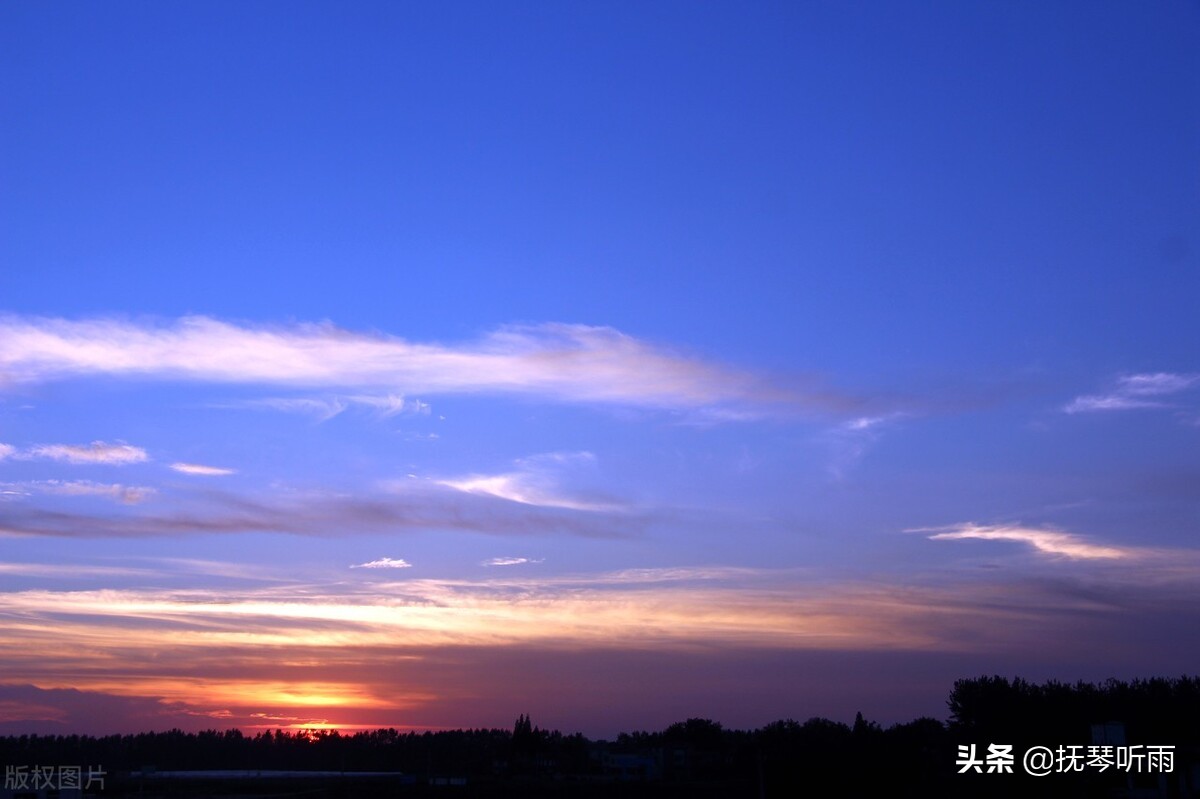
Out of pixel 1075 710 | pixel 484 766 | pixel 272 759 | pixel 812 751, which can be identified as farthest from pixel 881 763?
pixel 272 759

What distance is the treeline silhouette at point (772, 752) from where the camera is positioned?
49.0 metres

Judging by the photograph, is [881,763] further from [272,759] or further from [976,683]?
[272,759]

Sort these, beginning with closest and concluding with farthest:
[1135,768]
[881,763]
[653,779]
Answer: [1135,768] → [881,763] → [653,779]

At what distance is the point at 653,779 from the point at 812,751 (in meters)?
50.3

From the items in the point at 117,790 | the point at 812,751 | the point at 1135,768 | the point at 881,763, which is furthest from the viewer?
the point at 117,790

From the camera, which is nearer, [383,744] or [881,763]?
[881,763]

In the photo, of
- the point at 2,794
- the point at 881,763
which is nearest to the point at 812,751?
the point at 881,763

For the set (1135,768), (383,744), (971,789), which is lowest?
(383,744)

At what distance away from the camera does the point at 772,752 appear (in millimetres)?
72875

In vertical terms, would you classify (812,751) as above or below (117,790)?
above

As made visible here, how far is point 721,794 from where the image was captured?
73125 mm

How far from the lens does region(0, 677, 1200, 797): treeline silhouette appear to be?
161 ft

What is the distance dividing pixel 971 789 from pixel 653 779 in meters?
52.5

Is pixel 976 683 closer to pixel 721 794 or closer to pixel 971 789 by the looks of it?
pixel 721 794
